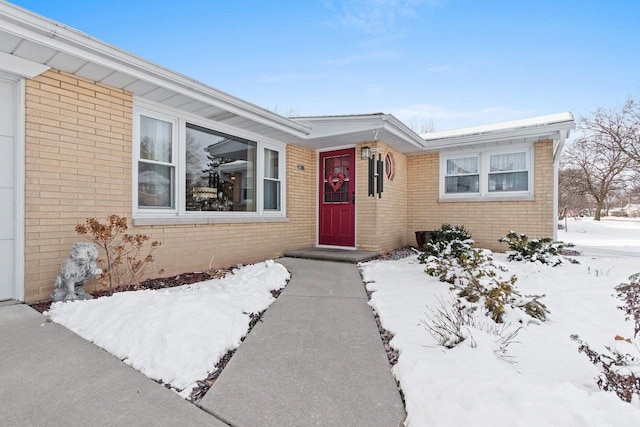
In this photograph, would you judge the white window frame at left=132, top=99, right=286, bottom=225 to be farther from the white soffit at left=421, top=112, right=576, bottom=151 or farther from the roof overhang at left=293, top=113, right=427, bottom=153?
the white soffit at left=421, top=112, right=576, bottom=151

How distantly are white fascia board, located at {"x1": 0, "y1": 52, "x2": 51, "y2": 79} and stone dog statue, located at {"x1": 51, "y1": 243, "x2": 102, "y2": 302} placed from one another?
1.96 metres

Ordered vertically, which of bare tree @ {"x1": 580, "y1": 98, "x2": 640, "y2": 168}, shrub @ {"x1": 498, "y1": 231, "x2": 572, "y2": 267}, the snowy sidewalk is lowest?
the snowy sidewalk

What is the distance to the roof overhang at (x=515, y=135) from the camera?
6344 mm

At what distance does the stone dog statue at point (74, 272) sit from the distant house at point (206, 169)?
1.01 feet

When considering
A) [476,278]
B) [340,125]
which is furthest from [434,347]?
[340,125]

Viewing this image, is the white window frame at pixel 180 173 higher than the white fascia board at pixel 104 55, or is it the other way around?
the white fascia board at pixel 104 55

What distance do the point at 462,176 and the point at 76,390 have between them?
8.47 meters

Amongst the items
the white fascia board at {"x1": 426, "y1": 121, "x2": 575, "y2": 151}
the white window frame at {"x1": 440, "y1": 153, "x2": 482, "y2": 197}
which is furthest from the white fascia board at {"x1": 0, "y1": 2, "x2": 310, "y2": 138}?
the white window frame at {"x1": 440, "y1": 153, "x2": 482, "y2": 197}

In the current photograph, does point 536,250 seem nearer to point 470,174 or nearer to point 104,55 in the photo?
point 470,174

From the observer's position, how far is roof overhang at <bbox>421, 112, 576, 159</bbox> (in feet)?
20.8

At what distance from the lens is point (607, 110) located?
16078 mm

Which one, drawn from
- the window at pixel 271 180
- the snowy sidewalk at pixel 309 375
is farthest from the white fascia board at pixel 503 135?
the snowy sidewalk at pixel 309 375

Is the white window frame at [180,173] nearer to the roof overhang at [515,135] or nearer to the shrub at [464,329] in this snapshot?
the shrub at [464,329]

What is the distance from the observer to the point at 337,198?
753 cm
